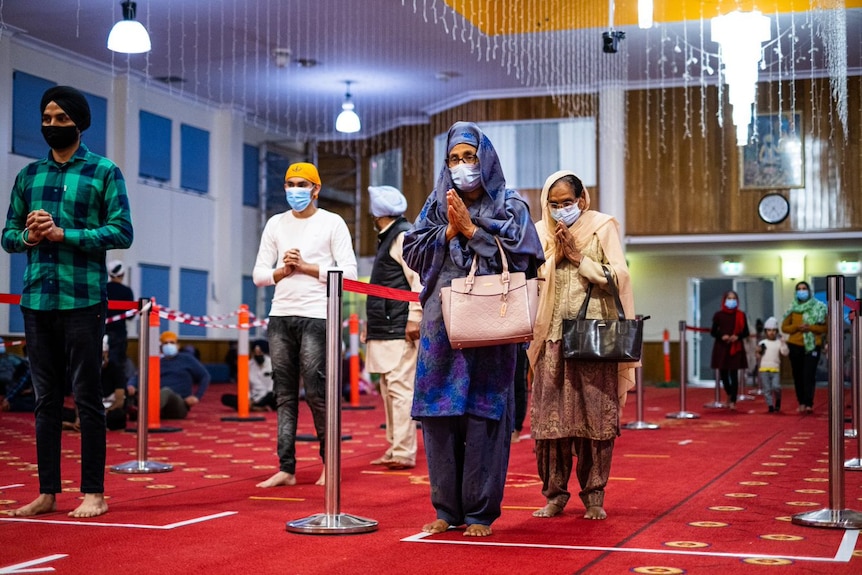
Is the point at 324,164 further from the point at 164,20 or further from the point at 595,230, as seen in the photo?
the point at 595,230

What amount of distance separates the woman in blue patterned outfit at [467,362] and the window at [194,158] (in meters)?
15.9

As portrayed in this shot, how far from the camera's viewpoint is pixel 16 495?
486 centimetres

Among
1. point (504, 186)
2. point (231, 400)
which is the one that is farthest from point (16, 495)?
point (231, 400)

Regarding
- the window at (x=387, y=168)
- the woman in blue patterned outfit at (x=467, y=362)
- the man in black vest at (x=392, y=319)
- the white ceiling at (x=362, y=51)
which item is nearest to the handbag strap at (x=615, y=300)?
the woman in blue patterned outfit at (x=467, y=362)

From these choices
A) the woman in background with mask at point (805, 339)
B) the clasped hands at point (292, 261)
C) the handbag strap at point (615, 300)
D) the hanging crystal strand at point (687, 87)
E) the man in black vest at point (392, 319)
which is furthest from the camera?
the hanging crystal strand at point (687, 87)

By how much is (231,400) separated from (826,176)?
11.4m

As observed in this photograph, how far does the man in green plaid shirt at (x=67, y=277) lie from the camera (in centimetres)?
408

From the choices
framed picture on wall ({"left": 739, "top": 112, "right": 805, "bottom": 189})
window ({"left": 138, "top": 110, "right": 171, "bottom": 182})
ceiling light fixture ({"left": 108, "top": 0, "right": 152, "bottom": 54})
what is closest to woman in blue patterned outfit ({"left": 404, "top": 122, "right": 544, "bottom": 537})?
ceiling light fixture ({"left": 108, "top": 0, "right": 152, "bottom": 54})

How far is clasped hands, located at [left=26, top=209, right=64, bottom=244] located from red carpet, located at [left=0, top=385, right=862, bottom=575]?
1069 millimetres

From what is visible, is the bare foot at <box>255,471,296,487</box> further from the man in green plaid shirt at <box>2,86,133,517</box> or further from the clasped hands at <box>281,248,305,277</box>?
the man in green plaid shirt at <box>2,86,133,517</box>

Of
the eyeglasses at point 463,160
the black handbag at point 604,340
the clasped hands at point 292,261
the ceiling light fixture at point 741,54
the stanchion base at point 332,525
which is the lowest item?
the stanchion base at point 332,525

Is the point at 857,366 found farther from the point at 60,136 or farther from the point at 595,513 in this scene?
the point at 60,136

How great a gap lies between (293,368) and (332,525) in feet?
5.33

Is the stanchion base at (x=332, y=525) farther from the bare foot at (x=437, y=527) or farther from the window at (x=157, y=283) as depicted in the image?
the window at (x=157, y=283)
